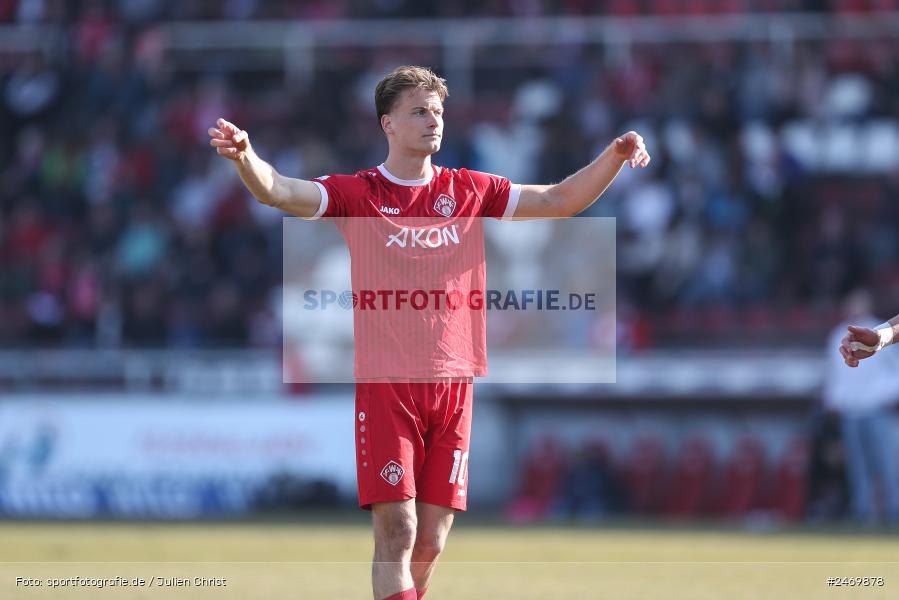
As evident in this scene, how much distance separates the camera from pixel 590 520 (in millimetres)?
17328

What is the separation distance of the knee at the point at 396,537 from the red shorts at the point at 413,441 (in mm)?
110

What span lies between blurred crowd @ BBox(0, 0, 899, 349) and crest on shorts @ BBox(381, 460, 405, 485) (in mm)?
10511

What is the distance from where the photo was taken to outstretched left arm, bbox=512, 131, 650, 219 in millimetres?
7301

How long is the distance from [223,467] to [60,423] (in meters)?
2.19

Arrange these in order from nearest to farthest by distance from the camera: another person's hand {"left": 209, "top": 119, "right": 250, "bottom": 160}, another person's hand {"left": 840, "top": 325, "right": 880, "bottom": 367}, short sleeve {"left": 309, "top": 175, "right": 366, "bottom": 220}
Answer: another person's hand {"left": 209, "top": 119, "right": 250, "bottom": 160} → short sleeve {"left": 309, "top": 175, "right": 366, "bottom": 220} → another person's hand {"left": 840, "top": 325, "right": 880, "bottom": 367}

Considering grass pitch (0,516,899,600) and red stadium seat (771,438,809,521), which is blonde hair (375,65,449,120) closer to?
grass pitch (0,516,899,600)

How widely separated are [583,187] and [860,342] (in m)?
1.63

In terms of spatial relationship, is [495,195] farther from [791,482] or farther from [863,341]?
[791,482]

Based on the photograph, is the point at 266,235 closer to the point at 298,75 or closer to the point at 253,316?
the point at 253,316

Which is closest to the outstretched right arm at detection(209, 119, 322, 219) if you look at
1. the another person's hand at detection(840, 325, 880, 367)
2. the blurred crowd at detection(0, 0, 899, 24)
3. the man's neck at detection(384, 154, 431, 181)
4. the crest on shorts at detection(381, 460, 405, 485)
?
the man's neck at detection(384, 154, 431, 181)

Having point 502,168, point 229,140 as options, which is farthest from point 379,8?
point 229,140

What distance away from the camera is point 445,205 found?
24.0 feet

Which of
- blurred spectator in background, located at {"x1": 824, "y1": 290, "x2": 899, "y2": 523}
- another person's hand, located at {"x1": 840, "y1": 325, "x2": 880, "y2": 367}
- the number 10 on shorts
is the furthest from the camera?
blurred spectator in background, located at {"x1": 824, "y1": 290, "x2": 899, "y2": 523}

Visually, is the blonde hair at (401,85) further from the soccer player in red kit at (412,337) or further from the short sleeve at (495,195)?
the short sleeve at (495,195)
